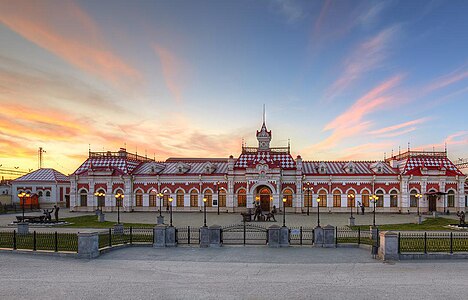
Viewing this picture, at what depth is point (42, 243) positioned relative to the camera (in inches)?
739

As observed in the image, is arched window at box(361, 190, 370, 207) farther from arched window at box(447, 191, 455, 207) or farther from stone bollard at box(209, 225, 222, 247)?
stone bollard at box(209, 225, 222, 247)

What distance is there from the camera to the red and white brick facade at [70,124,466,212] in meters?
44.2

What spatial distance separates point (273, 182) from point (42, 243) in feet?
97.3

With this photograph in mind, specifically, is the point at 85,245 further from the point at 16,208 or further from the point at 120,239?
the point at 16,208

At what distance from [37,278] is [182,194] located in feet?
115

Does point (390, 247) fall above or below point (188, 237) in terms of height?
above

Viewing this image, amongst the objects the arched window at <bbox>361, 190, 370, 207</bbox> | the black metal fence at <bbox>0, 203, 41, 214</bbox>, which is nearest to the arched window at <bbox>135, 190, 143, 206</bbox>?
the black metal fence at <bbox>0, 203, 41, 214</bbox>

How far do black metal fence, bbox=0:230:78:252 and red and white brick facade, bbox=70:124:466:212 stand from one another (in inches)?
994

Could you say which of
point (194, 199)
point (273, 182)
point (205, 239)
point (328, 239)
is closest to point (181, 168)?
point (194, 199)

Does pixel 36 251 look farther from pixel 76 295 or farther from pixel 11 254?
pixel 76 295

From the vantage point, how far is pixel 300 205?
147 feet

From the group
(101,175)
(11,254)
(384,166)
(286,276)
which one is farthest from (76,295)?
(384,166)

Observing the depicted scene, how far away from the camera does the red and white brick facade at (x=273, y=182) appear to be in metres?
44.2

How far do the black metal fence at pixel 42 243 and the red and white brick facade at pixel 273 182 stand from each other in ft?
82.9
